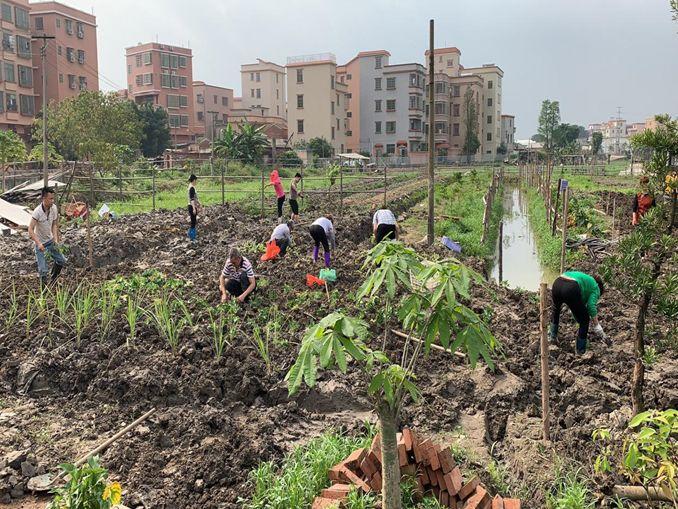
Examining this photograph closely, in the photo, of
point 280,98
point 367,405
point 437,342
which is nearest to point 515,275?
point 437,342

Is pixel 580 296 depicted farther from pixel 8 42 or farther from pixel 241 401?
pixel 8 42

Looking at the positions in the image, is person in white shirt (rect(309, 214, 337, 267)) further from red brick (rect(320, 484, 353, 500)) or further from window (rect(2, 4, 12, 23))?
window (rect(2, 4, 12, 23))

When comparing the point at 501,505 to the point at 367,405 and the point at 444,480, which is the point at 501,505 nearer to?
the point at 444,480

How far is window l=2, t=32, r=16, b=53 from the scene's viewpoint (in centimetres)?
4234

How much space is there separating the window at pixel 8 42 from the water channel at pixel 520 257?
36.4 m

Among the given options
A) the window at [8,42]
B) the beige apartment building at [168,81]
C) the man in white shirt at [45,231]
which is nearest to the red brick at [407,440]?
the man in white shirt at [45,231]

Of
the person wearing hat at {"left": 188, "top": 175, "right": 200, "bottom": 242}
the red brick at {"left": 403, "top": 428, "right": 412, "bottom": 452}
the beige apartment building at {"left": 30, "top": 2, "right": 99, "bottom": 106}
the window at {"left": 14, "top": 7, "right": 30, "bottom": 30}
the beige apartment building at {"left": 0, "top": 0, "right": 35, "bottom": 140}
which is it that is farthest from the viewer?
the beige apartment building at {"left": 30, "top": 2, "right": 99, "bottom": 106}

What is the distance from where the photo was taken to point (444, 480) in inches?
154

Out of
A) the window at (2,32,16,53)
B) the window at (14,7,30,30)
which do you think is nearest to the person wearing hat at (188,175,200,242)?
the window at (2,32,16,53)

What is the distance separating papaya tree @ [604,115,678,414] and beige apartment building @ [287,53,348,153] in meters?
56.1

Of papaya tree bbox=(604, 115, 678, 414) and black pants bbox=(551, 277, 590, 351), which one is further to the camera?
black pants bbox=(551, 277, 590, 351)

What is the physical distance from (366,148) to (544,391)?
61.9 m

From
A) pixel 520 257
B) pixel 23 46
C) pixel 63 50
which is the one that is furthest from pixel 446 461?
pixel 63 50

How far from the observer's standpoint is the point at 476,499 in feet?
12.2
